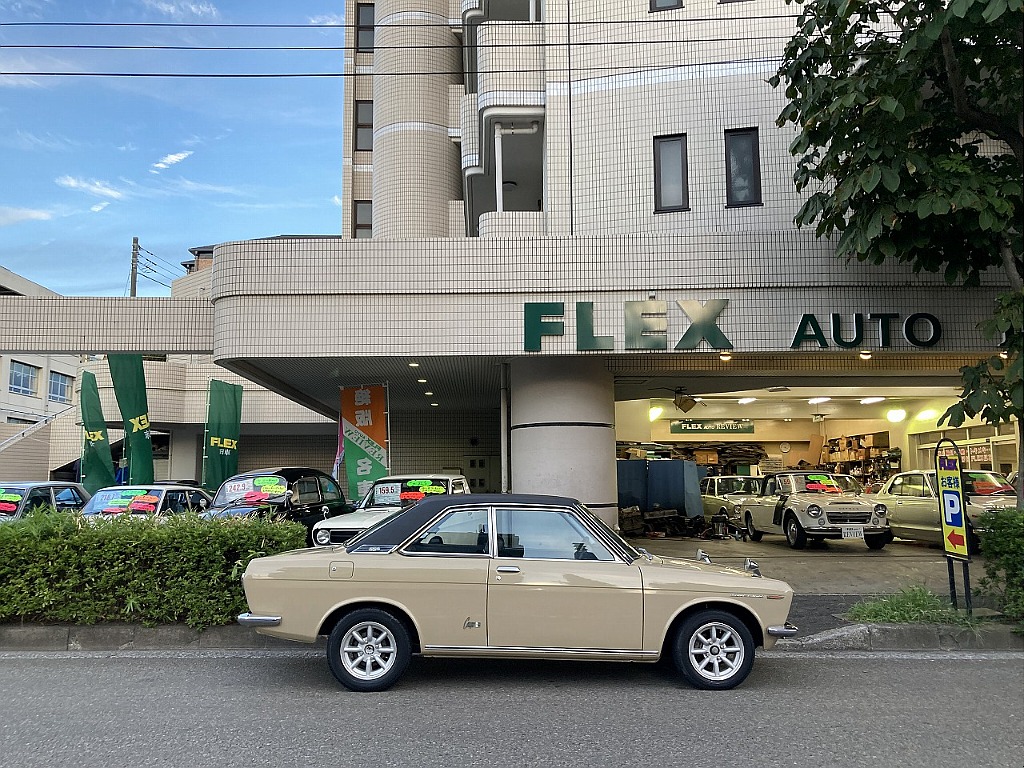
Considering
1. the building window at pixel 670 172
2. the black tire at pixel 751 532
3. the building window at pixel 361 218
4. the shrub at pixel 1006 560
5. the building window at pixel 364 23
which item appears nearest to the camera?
the shrub at pixel 1006 560

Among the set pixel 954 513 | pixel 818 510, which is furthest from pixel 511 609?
pixel 818 510

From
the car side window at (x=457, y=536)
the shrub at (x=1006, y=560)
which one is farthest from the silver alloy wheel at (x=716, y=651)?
the shrub at (x=1006, y=560)

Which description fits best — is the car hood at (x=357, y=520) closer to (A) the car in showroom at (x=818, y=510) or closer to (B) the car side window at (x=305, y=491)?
(B) the car side window at (x=305, y=491)

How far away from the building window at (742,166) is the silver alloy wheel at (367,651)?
9.55m

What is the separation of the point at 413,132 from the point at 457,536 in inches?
761

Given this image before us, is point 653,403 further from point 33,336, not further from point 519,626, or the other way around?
point 519,626

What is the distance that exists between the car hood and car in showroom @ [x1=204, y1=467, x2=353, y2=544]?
1.61 metres

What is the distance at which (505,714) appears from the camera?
6.11 m

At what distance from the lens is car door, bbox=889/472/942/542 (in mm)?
16484

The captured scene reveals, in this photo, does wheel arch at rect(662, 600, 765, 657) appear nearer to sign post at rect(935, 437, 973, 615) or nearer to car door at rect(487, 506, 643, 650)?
car door at rect(487, 506, 643, 650)

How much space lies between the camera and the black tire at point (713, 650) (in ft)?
22.3

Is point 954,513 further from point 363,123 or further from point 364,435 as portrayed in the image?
point 363,123

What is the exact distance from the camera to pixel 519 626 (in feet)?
22.2

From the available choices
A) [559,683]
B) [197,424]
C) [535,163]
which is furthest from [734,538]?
[197,424]
